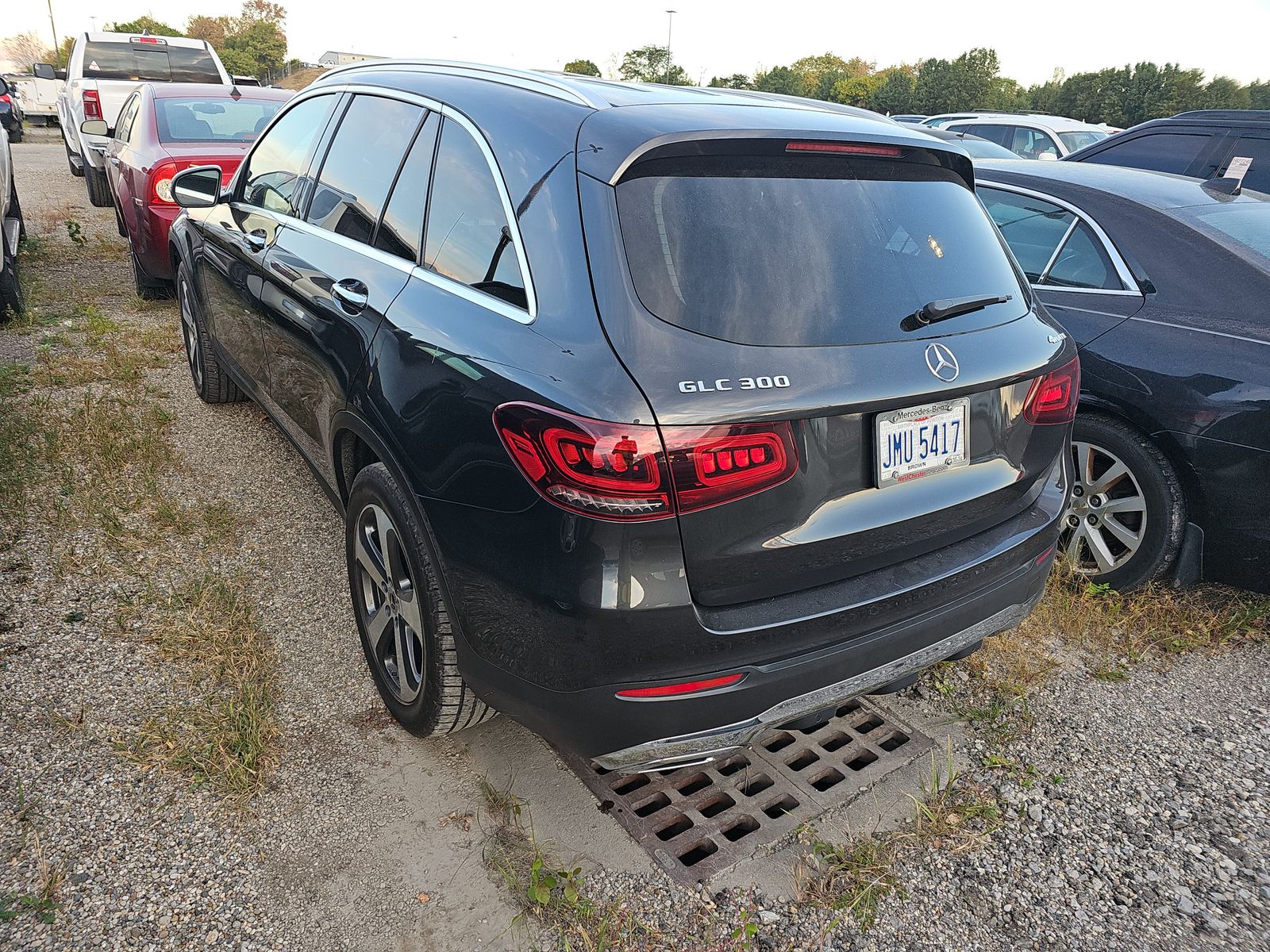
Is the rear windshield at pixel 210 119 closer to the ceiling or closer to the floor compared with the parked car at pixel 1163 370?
closer to the ceiling

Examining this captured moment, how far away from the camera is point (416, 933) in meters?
2.10

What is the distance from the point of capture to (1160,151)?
21.6 ft

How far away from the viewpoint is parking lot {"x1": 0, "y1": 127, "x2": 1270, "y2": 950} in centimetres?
215

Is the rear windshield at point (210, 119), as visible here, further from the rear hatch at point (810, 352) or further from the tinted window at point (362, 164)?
the rear hatch at point (810, 352)

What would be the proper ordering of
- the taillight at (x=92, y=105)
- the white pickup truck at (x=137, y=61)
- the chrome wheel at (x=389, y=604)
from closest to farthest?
the chrome wheel at (x=389, y=604)
the taillight at (x=92, y=105)
the white pickup truck at (x=137, y=61)

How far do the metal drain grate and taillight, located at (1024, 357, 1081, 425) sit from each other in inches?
38.3

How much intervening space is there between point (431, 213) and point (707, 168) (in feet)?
2.80

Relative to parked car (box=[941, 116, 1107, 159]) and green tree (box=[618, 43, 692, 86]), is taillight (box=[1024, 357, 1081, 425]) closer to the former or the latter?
parked car (box=[941, 116, 1107, 159])

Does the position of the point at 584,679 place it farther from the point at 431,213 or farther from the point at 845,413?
the point at 431,213

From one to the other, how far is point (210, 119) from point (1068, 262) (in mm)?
6732

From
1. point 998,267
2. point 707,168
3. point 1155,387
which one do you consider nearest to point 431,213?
point 707,168

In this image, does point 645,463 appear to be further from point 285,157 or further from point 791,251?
point 285,157

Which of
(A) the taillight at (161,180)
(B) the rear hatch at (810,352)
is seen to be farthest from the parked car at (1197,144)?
(A) the taillight at (161,180)

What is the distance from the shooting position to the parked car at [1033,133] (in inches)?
507
